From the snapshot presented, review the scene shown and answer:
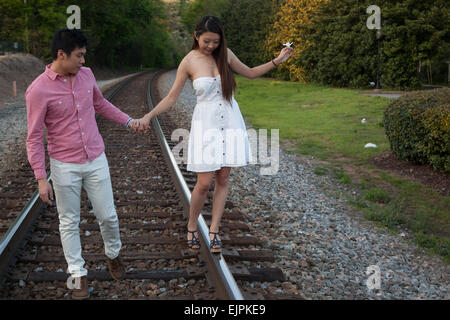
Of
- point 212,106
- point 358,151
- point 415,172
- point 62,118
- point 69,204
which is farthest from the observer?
point 358,151

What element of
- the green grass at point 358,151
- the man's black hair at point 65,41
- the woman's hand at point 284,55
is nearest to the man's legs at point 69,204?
the man's black hair at point 65,41

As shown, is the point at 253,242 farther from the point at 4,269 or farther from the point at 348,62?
the point at 348,62

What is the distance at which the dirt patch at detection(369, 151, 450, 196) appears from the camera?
6.82 metres

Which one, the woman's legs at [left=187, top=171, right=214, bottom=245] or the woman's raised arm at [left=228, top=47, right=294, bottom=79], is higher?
the woman's raised arm at [left=228, top=47, right=294, bottom=79]

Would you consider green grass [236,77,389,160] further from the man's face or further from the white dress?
the man's face

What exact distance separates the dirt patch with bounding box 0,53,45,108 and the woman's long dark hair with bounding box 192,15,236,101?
47.0ft

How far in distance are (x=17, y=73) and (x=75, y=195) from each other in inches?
922

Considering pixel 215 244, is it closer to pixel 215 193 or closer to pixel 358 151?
pixel 215 193

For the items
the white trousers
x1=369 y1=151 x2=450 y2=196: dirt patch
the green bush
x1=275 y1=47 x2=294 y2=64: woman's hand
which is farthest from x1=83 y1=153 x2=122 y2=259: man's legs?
the green bush

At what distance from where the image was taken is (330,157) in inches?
346

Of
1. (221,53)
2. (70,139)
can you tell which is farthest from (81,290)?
(221,53)

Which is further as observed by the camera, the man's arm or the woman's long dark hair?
the woman's long dark hair

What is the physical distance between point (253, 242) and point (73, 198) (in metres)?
1.76

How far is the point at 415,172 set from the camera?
748cm
